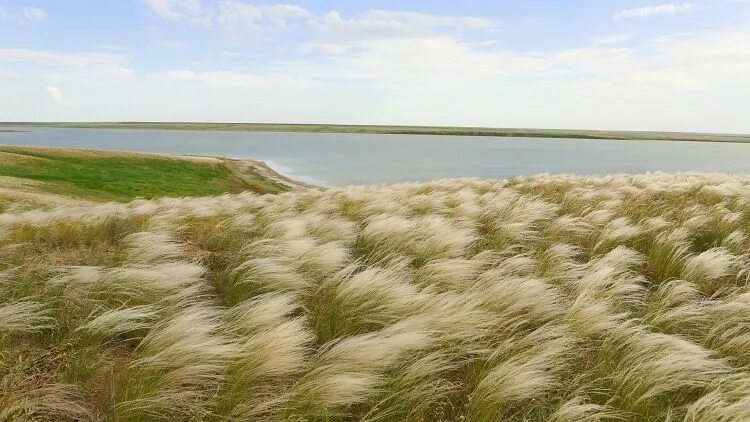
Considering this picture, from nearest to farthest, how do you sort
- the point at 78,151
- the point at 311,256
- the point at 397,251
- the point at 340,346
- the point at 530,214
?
A: the point at 340,346, the point at 311,256, the point at 397,251, the point at 530,214, the point at 78,151

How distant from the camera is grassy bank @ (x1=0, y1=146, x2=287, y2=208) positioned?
3000cm

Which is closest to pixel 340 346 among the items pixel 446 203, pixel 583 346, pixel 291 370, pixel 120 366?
pixel 291 370

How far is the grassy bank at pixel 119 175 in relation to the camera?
30.0 meters

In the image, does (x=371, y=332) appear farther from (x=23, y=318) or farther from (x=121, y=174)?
(x=121, y=174)

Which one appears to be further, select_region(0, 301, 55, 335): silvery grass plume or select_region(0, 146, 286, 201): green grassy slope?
select_region(0, 146, 286, 201): green grassy slope

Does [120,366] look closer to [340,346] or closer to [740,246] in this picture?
[340,346]

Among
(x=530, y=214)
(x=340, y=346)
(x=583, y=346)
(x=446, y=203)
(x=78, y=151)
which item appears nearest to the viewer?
(x=340, y=346)

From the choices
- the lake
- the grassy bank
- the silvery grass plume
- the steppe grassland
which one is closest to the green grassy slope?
the grassy bank

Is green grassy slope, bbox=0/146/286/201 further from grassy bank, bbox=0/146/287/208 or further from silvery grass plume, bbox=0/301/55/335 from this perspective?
silvery grass plume, bbox=0/301/55/335

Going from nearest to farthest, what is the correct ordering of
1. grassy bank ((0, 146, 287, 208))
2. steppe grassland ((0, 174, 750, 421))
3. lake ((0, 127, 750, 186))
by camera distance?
steppe grassland ((0, 174, 750, 421))
grassy bank ((0, 146, 287, 208))
lake ((0, 127, 750, 186))

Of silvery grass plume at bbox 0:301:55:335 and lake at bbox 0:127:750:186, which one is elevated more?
silvery grass plume at bbox 0:301:55:335

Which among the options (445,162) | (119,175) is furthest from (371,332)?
(445,162)

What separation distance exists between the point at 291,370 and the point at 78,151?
178 feet

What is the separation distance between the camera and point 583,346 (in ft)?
10.3
